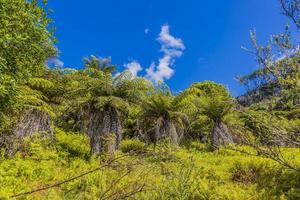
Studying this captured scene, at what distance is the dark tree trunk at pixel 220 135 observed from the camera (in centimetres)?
1330

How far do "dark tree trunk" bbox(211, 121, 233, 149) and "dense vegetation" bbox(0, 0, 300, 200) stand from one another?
0.04m

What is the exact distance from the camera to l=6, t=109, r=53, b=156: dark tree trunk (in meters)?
9.67

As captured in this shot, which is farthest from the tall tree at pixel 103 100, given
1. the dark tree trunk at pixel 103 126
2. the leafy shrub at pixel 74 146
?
the leafy shrub at pixel 74 146

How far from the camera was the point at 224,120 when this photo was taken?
1369 centimetres

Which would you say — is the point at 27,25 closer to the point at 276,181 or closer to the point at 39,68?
the point at 39,68

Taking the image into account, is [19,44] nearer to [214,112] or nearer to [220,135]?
[214,112]

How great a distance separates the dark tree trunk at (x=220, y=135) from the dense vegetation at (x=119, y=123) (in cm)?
4

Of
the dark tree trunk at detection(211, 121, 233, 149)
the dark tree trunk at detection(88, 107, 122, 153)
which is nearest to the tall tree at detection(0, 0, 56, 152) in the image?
the dark tree trunk at detection(88, 107, 122, 153)

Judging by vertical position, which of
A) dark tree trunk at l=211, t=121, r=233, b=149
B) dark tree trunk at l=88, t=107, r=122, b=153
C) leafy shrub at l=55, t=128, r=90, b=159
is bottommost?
leafy shrub at l=55, t=128, r=90, b=159

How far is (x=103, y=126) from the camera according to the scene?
11000mm

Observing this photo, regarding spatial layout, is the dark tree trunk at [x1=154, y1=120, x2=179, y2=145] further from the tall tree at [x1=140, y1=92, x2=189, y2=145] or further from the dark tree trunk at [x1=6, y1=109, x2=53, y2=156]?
the dark tree trunk at [x1=6, y1=109, x2=53, y2=156]

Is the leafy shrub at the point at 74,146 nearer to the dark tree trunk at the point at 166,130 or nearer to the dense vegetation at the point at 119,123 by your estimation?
the dense vegetation at the point at 119,123

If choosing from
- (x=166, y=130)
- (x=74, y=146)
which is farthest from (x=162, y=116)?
(x=74, y=146)

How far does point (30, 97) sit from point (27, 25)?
3282 millimetres
